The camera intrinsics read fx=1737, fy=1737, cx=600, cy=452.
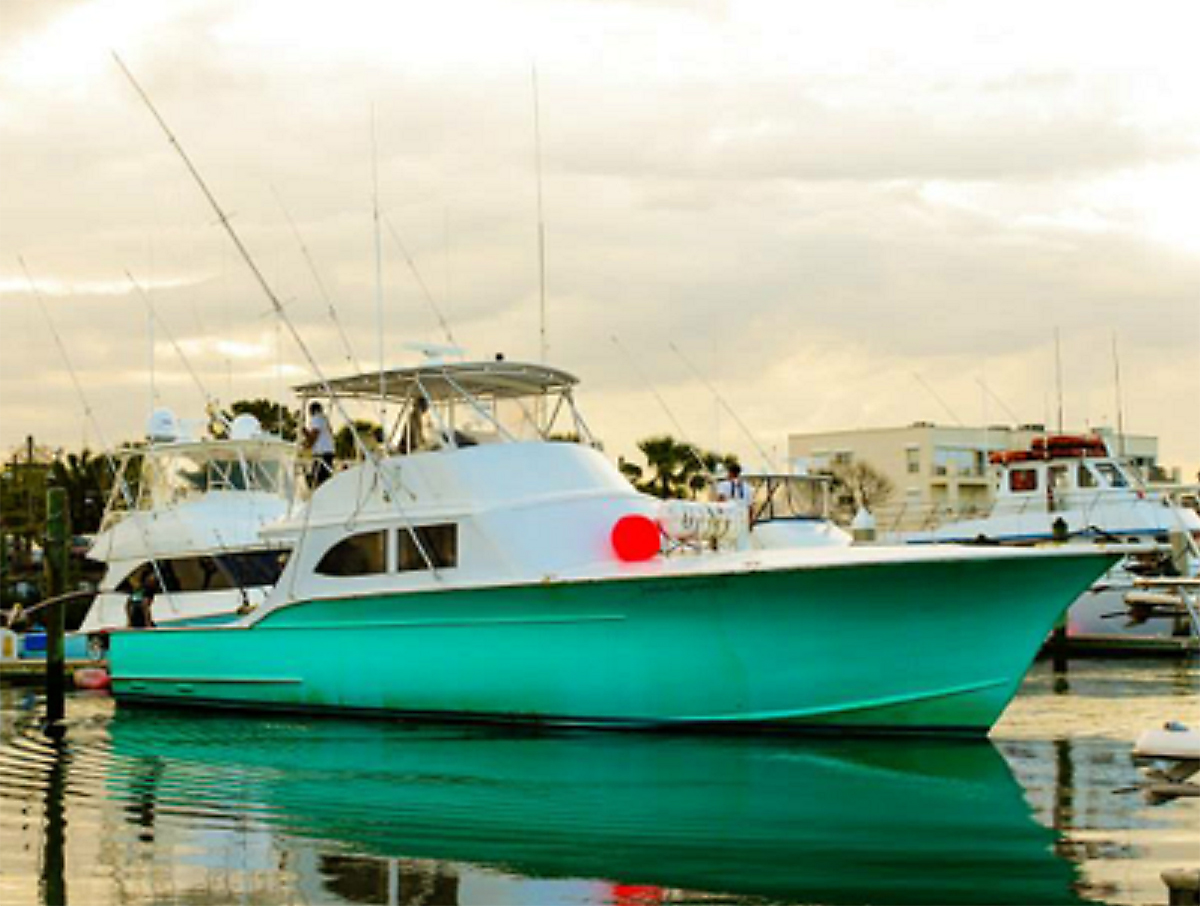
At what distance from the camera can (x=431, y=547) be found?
19766mm

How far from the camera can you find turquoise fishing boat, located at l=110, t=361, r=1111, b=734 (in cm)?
1727

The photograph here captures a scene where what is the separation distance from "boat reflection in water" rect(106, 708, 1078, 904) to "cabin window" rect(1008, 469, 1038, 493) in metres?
22.9

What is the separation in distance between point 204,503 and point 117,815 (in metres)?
17.2

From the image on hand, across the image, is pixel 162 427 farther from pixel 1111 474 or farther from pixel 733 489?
pixel 1111 474

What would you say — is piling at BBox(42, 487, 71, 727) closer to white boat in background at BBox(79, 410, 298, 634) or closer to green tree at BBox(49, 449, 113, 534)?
white boat in background at BBox(79, 410, 298, 634)

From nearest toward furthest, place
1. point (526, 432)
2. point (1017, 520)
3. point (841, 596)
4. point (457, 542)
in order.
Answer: point (841, 596) < point (457, 542) < point (526, 432) < point (1017, 520)

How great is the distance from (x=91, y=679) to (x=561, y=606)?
12304 millimetres

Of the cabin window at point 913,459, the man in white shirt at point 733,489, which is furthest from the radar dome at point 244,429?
the cabin window at point 913,459

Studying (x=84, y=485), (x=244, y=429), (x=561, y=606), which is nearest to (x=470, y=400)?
(x=561, y=606)

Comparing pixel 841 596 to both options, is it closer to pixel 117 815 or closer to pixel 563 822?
pixel 563 822

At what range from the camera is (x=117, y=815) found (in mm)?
14180

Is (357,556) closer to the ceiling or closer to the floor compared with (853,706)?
closer to the ceiling

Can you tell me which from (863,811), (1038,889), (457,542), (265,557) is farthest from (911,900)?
(265,557)

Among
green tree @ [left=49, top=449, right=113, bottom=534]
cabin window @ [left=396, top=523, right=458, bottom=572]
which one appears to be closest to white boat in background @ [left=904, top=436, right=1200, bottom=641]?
cabin window @ [left=396, top=523, right=458, bottom=572]
